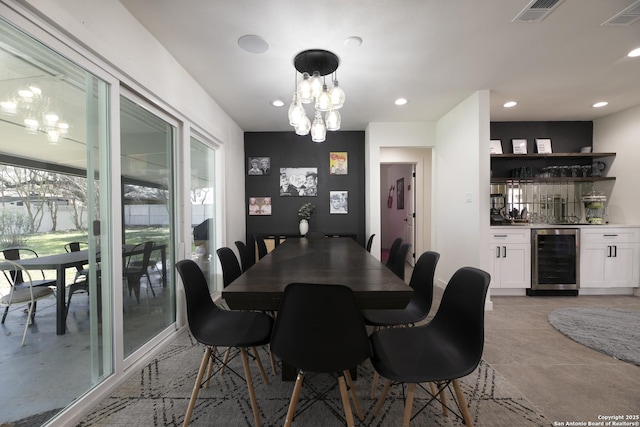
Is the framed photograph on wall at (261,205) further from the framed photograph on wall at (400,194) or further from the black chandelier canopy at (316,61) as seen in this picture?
the framed photograph on wall at (400,194)

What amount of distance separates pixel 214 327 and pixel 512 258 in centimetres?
395

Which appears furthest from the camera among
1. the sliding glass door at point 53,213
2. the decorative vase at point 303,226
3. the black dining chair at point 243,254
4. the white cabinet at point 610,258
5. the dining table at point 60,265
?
the decorative vase at point 303,226

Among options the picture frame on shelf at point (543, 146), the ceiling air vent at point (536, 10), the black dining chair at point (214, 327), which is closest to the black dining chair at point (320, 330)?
the black dining chair at point (214, 327)

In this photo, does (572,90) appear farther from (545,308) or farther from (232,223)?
(232,223)

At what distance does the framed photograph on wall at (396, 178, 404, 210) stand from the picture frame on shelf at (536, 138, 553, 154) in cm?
301

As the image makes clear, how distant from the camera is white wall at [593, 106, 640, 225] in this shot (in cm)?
371

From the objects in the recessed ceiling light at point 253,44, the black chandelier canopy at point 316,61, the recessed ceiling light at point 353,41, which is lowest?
the black chandelier canopy at point 316,61

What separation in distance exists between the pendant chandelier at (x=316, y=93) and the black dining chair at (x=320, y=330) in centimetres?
155

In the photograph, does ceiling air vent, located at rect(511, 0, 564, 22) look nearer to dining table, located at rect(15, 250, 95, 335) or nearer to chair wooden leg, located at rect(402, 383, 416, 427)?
chair wooden leg, located at rect(402, 383, 416, 427)

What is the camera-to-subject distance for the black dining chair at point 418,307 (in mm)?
1752

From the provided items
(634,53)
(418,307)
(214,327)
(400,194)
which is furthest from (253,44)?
(400,194)

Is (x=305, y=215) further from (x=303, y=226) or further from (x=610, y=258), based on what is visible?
(x=610, y=258)

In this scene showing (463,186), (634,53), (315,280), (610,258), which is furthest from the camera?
(610,258)

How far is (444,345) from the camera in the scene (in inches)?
52.1
